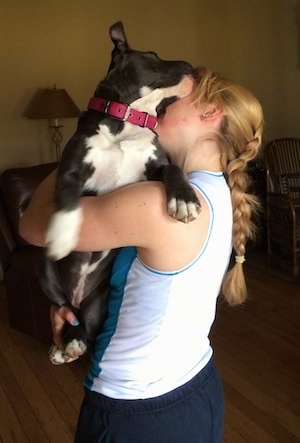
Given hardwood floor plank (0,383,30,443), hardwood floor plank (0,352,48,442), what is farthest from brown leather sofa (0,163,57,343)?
hardwood floor plank (0,383,30,443)

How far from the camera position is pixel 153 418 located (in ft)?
3.31

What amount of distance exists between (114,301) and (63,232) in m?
0.18

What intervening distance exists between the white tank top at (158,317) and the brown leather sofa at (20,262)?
6.64ft

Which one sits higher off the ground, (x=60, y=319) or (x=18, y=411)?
(x=60, y=319)

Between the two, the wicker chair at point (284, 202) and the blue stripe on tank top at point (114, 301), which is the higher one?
the blue stripe on tank top at point (114, 301)

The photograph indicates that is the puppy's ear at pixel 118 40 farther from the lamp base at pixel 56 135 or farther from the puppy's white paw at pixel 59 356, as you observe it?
the lamp base at pixel 56 135

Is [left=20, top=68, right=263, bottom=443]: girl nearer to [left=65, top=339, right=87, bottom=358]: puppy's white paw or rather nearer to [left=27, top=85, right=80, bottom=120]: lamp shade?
[left=65, top=339, right=87, bottom=358]: puppy's white paw

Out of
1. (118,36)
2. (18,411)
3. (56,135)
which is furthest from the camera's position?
(56,135)

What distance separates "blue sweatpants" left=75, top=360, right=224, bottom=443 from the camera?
3.29 feet

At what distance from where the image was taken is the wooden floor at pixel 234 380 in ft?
7.37

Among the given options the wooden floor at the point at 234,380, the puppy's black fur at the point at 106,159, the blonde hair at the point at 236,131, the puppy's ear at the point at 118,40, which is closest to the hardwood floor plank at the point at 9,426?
the wooden floor at the point at 234,380

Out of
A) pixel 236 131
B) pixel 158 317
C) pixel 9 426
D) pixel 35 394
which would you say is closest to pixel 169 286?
pixel 158 317

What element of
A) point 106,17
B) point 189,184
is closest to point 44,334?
point 189,184

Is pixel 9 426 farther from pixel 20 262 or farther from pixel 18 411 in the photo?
pixel 20 262
